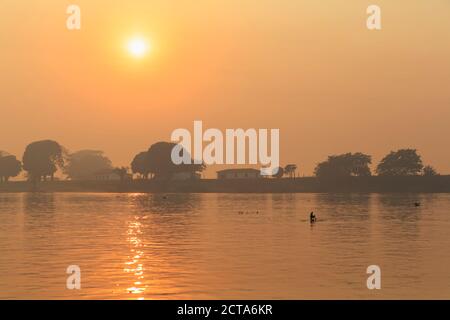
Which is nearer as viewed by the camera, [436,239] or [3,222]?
[436,239]

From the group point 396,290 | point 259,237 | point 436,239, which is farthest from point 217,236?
point 396,290

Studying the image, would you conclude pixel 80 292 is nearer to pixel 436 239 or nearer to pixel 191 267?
pixel 191 267

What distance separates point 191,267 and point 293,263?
6.49m

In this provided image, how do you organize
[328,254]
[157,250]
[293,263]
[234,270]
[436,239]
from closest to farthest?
1. [234,270]
2. [293,263]
3. [328,254]
4. [157,250]
5. [436,239]

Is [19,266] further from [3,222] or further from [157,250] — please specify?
[3,222]

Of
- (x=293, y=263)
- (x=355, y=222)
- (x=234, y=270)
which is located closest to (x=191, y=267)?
(x=234, y=270)

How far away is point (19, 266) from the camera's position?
47.7m

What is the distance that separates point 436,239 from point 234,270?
91.6ft

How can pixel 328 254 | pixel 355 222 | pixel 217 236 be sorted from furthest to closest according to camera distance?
pixel 355 222 < pixel 217 236 < pixel 328 254

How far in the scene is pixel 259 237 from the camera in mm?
70375

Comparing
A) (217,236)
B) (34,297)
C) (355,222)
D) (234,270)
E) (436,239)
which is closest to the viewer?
(34,297)

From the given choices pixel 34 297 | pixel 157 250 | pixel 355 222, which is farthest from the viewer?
pixel 355 222

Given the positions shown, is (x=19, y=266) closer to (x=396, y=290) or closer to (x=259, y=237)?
(x=396, y=290)

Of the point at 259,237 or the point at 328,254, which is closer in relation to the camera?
the point at 328,254
